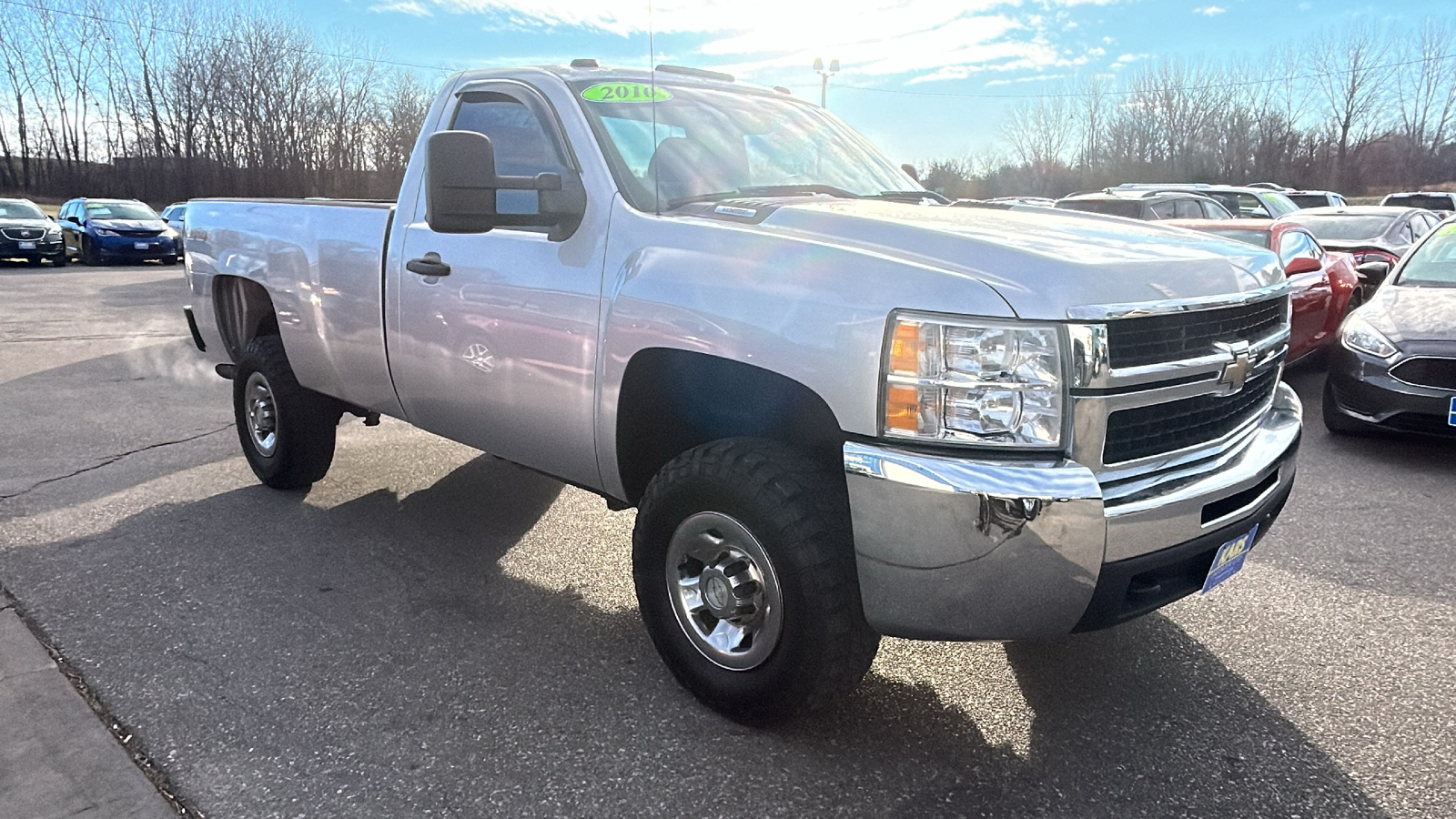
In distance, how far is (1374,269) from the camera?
8.97 meters

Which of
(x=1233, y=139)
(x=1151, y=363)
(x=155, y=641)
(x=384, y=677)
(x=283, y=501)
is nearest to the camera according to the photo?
(x=1151, y=363)

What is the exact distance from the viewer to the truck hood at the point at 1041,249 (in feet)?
7.93

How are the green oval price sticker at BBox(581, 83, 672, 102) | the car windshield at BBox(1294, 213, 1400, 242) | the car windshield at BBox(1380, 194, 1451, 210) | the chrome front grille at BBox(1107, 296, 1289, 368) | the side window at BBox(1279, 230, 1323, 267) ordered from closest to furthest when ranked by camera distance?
1. the chrome front grille at BBox(1107, 296, 1289, 368)
2. the green oval price sticker at BBox(581, 83, 672, 102)
3. the side window at BBox(1279, 230, 1323, 267)
4. the car windshield at BBox(1294, 213, 1400, 242)
5. the car windshield at BBox(1380, 194, 1451, 210)

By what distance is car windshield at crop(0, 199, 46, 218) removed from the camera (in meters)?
22.5

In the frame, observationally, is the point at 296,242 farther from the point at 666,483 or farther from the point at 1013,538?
the point at 1013,538

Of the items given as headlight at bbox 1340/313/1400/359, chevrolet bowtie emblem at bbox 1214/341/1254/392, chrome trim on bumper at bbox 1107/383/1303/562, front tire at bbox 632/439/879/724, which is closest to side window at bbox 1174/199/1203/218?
headlight at bbox 1340/313/1400/359

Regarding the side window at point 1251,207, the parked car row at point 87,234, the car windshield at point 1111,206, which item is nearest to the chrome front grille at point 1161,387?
the car windshield at point 1111,206

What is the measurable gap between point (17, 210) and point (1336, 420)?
26.5m

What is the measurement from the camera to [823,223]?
2.85 m

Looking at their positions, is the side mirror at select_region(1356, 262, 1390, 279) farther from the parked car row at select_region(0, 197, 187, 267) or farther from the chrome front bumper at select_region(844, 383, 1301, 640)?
the parked car row at select_region(0, 197, 187, 267)

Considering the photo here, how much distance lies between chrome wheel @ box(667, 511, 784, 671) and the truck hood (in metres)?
0.85

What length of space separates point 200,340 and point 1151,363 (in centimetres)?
514

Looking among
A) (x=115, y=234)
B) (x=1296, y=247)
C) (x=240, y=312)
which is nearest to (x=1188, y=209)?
(x=1296, y=247)

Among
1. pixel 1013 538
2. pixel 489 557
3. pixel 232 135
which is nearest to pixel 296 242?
pixel 489 557
